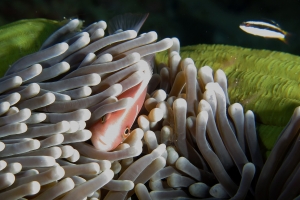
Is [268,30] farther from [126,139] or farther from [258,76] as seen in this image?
[126,139]

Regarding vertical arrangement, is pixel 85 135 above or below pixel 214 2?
above

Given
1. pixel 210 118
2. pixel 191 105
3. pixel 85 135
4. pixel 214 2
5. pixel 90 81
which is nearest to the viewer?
pixel 85 135

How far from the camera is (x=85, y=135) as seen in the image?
154 cm

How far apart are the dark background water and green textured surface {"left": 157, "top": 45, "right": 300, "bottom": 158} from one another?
3.14m

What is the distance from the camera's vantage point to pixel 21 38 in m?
2.54

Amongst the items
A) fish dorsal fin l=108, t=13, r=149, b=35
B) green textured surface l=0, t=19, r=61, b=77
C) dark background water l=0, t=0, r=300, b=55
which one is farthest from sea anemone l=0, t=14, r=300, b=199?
dark background water l=0, t=0, r=300, b=55

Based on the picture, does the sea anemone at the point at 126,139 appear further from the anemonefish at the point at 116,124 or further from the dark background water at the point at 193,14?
the dark background water at the point at 193,14

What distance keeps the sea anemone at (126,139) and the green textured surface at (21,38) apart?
0.60 m

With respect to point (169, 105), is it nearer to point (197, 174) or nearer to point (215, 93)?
point (215, 93)

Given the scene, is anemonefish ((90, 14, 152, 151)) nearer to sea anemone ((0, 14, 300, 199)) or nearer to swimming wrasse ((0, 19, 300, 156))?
sea anemone ((0, 14, 300, 199))

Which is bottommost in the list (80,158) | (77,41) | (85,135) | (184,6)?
(184,6)

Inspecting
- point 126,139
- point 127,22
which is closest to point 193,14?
point 127,22

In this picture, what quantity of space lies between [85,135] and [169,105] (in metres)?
0.58

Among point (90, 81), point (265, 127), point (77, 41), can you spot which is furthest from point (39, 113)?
point (265, 127)
